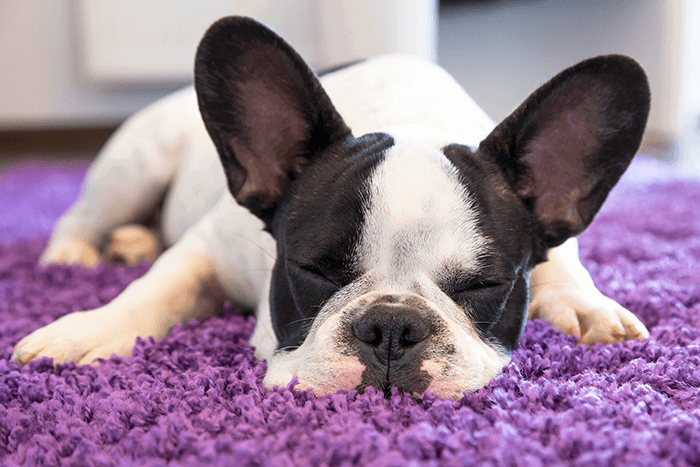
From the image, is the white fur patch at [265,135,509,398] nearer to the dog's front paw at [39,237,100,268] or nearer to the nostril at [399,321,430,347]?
the nostril at [399,321,430,347]

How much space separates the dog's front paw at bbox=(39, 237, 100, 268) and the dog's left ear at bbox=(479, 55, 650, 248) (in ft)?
5.48

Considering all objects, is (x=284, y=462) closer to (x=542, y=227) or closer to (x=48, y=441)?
(x=48, y=441)

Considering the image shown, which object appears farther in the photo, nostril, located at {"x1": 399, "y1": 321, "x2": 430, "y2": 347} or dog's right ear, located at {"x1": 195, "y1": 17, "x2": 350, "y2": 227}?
dog's right ear, located at {"x1": 195, "y1": 17, "x2": 350, "y2": 227}

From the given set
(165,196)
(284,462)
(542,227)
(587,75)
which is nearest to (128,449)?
(284,462)

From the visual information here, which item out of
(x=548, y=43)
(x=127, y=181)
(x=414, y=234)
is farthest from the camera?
(x=548, y=43)

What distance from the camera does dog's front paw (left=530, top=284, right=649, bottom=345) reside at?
1.46m

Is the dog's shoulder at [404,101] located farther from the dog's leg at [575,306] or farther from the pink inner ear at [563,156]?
the dog's leg at [575,306]

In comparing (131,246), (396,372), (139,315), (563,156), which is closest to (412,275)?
(396,372)

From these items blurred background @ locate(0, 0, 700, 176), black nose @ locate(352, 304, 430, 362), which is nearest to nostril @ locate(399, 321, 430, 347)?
black nose @ locate(352, 304, 430, 362)

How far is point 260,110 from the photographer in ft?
4.68

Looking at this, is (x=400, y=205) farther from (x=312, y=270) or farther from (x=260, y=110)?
(x=260, y=110)

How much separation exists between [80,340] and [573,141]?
1137 millimetres

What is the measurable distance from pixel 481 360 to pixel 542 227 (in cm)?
38

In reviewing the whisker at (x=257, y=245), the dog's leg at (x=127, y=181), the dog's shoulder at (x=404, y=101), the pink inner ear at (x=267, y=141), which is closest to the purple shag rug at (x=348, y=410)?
the whisker at (x=257, y=245)
